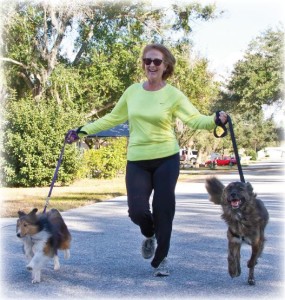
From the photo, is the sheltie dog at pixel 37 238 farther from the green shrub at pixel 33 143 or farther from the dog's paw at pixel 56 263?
the green shrub at pixel 33 143

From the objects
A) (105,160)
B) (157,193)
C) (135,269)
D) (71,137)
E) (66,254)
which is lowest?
(135,269)

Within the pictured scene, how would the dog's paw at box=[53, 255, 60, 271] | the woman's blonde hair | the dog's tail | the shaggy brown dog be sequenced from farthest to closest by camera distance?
the dog's tail, the dog's paw at box=[53, 255, 60, 271], the woman's blonde hair, the shaggy brown dog

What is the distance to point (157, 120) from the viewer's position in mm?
6480

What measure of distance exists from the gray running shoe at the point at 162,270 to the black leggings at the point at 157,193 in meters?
0.04

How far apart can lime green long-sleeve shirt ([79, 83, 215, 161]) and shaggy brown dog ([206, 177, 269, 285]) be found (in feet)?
2.58

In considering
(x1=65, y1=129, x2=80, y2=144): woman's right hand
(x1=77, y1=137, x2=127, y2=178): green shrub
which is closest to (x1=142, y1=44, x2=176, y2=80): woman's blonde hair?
(x1=65, y1=129, x2=80, y2=144): woman's right hand

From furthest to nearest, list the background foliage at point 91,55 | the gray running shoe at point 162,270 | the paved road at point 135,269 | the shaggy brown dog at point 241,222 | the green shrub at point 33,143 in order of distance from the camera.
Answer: the background foliage at point 91,55 < the green shrub at point 33,143 < the gray running shoe at point 162,270 < the shaggy brown dog at point 241,222 < the paved road at point 135,269

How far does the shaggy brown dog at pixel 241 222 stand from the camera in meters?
6.13

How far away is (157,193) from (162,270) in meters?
0.83

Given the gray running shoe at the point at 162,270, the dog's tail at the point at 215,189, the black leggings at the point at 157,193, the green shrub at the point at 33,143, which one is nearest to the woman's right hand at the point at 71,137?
the black leggings at the point at 157,193

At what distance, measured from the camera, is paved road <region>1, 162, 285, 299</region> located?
5764 mm

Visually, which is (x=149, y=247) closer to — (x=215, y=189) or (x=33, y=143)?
(x=215, y=189)

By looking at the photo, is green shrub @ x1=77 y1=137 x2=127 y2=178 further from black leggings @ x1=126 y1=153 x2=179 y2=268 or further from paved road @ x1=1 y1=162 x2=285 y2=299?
black leggings @ x1=126 y1=153 x2=179 y2=268

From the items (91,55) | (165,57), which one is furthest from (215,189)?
(91,55)
